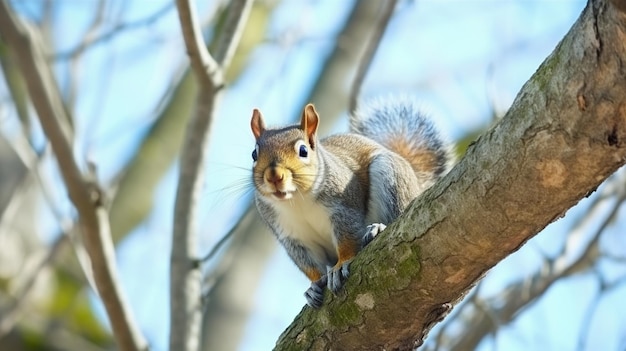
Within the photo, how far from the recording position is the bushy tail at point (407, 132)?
363 cm

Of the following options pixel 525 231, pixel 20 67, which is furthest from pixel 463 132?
pixel 525 231

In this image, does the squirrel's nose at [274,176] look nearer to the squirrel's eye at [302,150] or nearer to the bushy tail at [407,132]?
the squirrel's eye at [302,150]

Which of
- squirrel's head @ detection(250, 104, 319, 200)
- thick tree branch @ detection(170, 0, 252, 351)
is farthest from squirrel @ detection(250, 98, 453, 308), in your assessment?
thick tree branch @ detection(170, 0, 252, 351)

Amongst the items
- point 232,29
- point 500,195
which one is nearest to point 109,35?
point 232,29

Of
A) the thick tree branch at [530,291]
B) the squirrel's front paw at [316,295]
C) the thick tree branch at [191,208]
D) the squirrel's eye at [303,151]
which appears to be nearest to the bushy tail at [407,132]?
the thick tree branch at [530,291]

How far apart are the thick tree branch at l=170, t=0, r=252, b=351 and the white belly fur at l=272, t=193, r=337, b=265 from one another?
0.36 metres

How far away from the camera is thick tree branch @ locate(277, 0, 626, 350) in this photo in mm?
1699

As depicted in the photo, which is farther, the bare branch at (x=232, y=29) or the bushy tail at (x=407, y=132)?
the bushy tail at (x=407, y=132)

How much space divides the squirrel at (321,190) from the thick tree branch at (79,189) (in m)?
0.51

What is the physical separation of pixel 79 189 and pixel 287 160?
67 centimetres

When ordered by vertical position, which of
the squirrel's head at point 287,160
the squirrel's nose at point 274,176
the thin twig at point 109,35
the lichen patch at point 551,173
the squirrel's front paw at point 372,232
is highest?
the thin twig at point 109,35

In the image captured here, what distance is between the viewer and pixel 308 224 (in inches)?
122

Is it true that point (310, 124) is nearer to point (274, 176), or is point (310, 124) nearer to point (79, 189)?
point (274, 176)

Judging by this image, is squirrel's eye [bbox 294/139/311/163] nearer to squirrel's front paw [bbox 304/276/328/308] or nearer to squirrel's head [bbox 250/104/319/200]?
squirrel's head [bbox 250/104/319/200]
